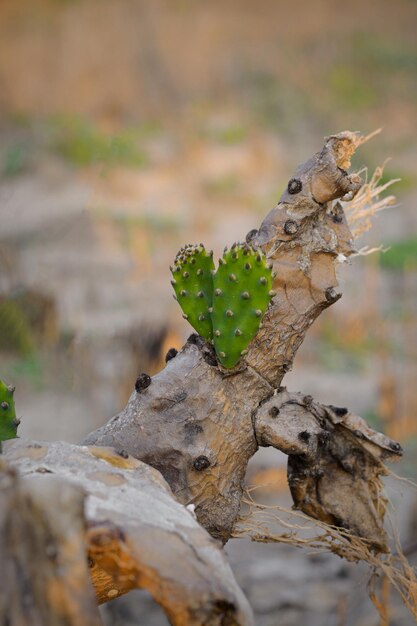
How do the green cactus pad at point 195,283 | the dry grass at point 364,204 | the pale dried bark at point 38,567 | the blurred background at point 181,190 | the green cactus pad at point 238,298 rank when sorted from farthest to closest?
1. the blurred background at point 181,190
2. the dry grass at point 364,204
3. the green cactus pad at point 195,283
4. the green cactus pad at point 238,298
5. the pale dried bark at point 38,567

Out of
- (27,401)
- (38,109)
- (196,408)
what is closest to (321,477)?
(196,408)

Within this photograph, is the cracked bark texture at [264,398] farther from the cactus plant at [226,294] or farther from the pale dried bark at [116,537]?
the pale dried bark at [116,537]

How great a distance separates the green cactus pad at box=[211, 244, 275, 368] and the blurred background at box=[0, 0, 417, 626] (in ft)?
1.40

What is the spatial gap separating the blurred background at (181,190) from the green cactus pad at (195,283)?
0.44m

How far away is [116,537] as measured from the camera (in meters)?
1.57

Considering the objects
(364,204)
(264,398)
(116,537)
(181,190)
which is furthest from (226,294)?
(181,190)

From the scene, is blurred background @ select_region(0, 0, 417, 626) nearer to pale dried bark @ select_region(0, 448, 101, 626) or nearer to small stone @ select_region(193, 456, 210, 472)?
small stone @ select_region(193, 456, 210, 472)

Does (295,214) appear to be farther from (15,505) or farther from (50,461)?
(15,505)

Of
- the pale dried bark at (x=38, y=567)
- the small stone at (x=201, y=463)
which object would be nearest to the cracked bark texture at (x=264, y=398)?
the small stone at (x=201, y=463)

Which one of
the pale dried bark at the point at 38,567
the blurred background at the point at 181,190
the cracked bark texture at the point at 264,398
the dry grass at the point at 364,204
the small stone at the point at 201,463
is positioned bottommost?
the pale dried bark at the point at 38,567

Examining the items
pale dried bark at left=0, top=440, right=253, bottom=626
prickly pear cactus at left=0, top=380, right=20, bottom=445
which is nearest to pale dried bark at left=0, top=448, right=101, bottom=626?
pale dried bark at left=0, top=440, right=253, bottom=626

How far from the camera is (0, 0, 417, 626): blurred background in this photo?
5484 millimetres

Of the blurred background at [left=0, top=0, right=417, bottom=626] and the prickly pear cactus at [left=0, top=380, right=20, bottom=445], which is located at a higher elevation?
the blurred background at [left=0, top=0, right=417, bottom=626]

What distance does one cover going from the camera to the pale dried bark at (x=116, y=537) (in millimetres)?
1407
